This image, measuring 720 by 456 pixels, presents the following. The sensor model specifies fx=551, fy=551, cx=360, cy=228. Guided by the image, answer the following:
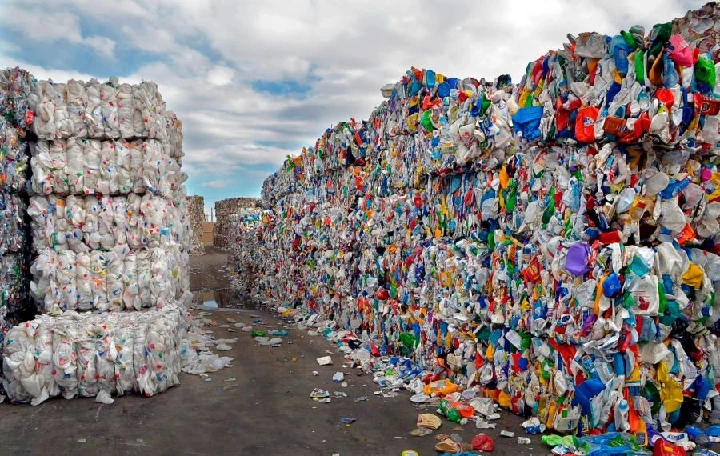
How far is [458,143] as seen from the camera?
5.05m

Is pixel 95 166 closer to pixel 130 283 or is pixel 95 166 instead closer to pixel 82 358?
pixel 130 283

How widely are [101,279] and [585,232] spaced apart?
458 cm

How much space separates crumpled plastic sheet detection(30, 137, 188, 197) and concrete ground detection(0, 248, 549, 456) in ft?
6.82

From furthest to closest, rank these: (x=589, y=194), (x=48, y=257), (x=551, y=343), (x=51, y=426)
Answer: (x=48, y=257) < (x=51, y=426) < (x=551, y=343) < (x=589, y=194)

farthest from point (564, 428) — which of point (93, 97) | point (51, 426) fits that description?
point (93, 97)

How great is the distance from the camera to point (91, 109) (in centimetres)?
561

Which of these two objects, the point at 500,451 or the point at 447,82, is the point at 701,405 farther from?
the point at 447,82

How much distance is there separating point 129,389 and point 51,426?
782mm

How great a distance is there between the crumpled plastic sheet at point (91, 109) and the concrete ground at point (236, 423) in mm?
2610

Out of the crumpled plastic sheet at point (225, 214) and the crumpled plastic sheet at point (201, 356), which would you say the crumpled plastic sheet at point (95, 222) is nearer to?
the crumpled plastic sheet at point (201, 356)

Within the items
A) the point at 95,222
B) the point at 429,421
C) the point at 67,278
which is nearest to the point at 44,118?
the point at 95,222

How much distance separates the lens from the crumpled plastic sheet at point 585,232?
3564 millimetres

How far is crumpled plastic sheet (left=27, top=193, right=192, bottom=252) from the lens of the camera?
5605 mm

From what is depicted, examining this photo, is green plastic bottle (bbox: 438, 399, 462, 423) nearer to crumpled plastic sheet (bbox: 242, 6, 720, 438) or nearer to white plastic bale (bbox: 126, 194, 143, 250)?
crumpled plastic sheet (bbox: 242, 6, 720, 438)
